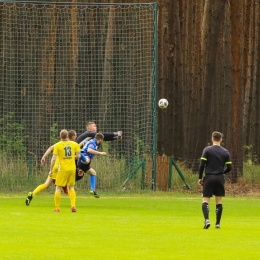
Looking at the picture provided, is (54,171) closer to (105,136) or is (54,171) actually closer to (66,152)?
(66,152)

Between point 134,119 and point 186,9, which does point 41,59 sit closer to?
point 134,119

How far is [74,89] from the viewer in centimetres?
3172

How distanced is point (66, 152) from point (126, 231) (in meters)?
5.25

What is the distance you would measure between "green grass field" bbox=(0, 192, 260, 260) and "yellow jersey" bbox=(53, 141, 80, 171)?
39.5 inches

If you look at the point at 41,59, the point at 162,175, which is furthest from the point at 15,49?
the point at 162,175

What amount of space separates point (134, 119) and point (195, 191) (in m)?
2.98

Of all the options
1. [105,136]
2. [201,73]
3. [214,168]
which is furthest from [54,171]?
[201,73]

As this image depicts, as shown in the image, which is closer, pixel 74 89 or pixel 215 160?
pixel 215 160

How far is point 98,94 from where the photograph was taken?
1314 inches

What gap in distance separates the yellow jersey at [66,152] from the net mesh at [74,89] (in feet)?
24.5

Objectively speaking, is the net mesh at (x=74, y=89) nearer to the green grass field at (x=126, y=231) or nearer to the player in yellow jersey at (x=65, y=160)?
the green grass field at (x=126, y=231)

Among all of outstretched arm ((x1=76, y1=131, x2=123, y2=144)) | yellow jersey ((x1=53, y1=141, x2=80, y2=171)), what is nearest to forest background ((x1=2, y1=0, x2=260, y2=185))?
outstretched arm ((x1=76, y1=131, x2=123, y2=144))

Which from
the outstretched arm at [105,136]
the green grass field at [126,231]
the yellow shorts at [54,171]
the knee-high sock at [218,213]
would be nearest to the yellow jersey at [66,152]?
the green grass field at [126,231]

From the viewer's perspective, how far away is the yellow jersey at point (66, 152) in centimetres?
2123
